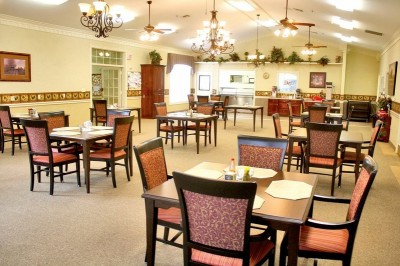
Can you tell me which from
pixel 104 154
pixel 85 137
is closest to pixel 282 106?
pixel 104 154

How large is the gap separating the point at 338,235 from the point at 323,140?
87.7 inches

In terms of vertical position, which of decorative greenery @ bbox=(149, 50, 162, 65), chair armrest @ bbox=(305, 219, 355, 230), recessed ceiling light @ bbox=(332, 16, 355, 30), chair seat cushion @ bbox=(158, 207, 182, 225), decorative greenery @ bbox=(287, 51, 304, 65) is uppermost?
recessed ceiling light @ bbox=(332, 16, 355, 30)

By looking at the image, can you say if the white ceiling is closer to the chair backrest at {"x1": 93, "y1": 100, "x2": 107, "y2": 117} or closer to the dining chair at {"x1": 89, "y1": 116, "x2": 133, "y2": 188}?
the chair backrest at {"x1": 93, "y1": 100, "x2": 107, "y2": 117}

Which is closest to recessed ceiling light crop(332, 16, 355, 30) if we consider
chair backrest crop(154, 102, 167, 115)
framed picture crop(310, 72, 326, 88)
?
chair backrest crop(154, 102, 167, 115)

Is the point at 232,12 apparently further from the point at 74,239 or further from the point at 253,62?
the point at 74,239

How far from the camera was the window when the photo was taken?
1461cm

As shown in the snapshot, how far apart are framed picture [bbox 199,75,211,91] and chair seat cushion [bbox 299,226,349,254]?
1426 centimetres

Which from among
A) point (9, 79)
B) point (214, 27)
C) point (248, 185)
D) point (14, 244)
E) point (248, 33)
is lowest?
point (14, 244)

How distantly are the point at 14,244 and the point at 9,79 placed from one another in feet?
19.2

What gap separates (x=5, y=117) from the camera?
652cm

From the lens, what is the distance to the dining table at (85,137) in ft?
13.9

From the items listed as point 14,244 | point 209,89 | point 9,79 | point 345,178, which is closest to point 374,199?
point 345,178

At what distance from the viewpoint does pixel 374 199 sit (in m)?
4.39

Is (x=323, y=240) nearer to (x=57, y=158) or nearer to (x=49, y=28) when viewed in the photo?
(x=57, y=158)
